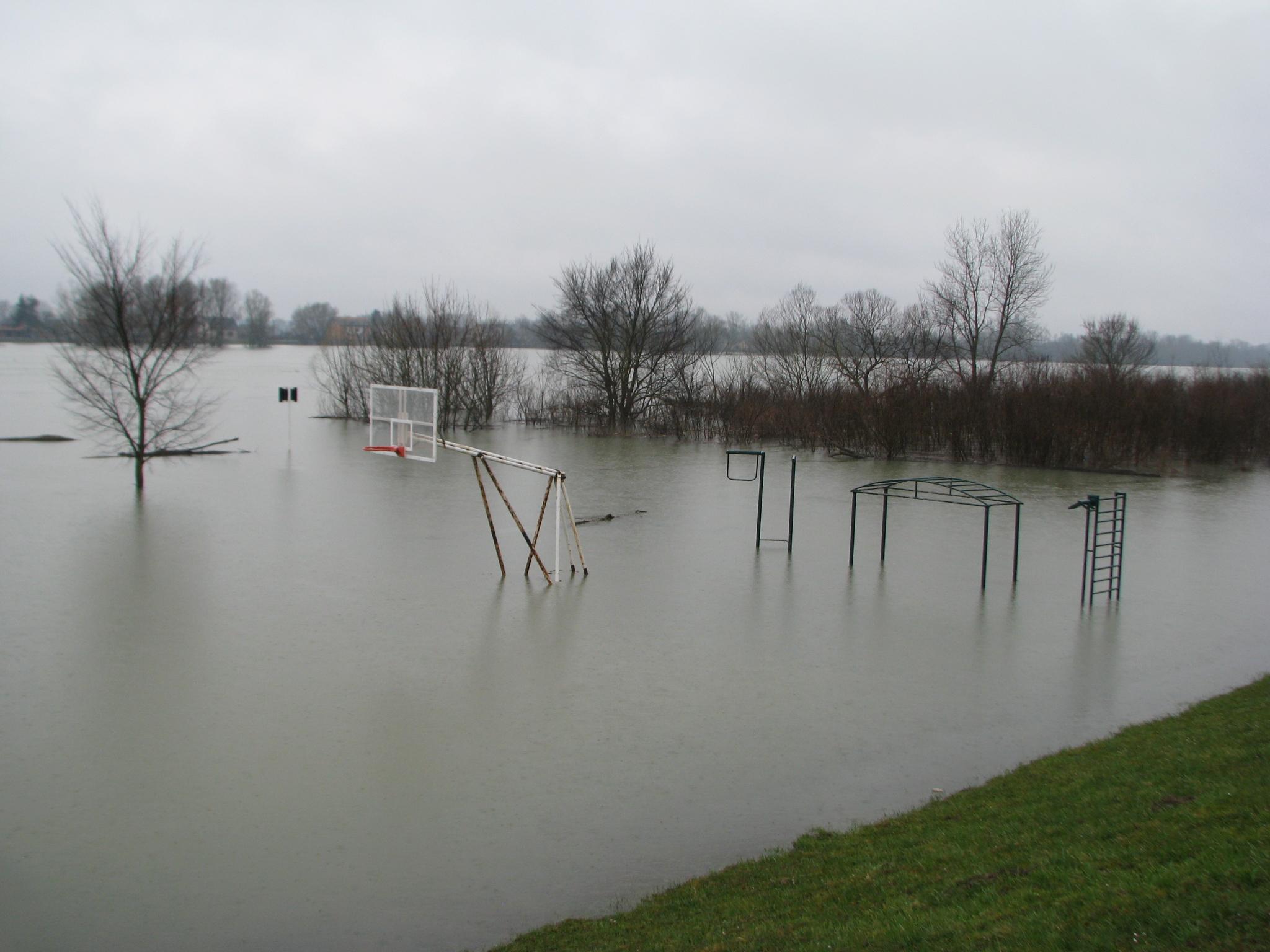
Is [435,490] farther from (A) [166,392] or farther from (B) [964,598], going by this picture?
(B) [964,598]

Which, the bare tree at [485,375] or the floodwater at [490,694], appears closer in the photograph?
the floodwater at [490,694]

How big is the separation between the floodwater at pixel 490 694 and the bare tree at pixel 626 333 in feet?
48.0

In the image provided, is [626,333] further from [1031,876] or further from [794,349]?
[1031,876]

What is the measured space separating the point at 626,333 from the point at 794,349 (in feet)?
20.1

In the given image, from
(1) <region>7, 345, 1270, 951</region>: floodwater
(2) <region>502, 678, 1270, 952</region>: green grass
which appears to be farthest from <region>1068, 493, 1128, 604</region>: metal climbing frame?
(2) <region>502, 678, 1270, 952</region>: green grass

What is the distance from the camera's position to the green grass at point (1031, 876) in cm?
271

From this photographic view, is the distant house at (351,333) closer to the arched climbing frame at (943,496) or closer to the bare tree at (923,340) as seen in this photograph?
the bare tree at (923,340)

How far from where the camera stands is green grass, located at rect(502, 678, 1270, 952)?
271cm

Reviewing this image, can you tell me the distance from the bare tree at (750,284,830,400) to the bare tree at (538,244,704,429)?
10.2 feet

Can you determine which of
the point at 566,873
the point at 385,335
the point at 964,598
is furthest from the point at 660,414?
the point at 566,873

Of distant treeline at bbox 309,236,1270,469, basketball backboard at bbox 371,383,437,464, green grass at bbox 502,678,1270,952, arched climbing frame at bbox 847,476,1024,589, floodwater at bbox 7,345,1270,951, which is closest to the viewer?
green grass at bbox 502,678,1270,952

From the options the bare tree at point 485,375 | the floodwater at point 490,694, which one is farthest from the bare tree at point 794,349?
the floodwater at point 490,694

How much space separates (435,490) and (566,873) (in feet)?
39.8

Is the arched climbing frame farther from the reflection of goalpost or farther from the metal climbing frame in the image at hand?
the reflection of goalpost
